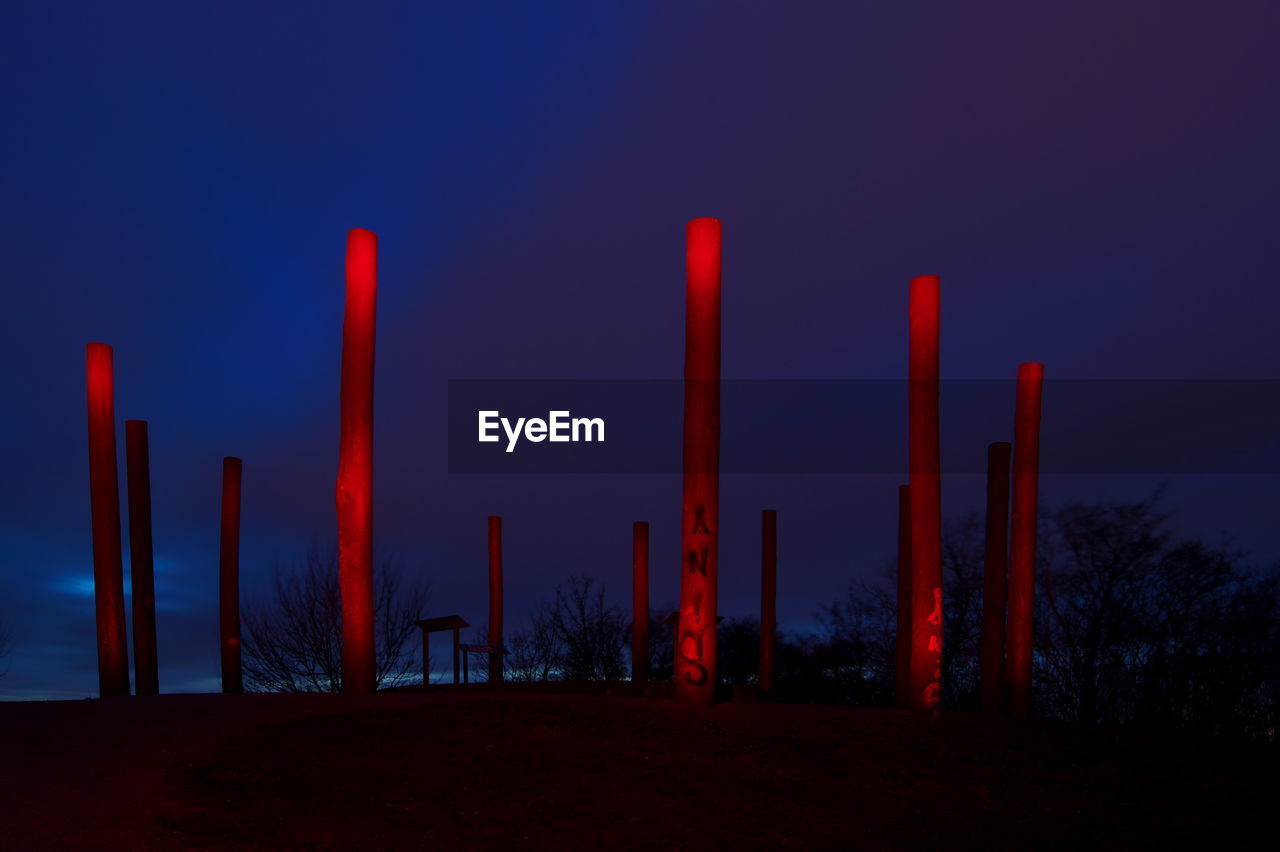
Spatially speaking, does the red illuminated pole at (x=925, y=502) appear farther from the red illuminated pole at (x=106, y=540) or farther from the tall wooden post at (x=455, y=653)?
the tall wooden post at (x=455, y=653)

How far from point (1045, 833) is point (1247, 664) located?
1774 centimetres

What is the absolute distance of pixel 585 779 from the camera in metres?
9.71

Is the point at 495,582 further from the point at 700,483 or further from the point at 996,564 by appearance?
the point at 700,483

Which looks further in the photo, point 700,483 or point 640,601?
point 640,601

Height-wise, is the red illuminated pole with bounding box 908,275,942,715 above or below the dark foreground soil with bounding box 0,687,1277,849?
above

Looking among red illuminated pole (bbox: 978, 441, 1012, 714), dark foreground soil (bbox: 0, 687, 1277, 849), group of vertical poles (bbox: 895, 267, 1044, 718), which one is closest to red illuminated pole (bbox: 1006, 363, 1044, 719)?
group of vertical poles (bbox: 895, 267, 1044, 718)

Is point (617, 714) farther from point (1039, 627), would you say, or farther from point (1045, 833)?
point (1039, 627)

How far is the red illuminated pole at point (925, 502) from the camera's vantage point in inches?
554

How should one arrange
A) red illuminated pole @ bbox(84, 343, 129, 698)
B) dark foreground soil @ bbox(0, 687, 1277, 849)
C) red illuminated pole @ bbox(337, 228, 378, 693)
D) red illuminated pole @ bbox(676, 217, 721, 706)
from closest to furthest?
dark foreground soil @ bbox(0, 687, 1277, 849) < red illuminated pole @ bbox(676, 217, 721, 706) < red illuminated pole @ bbox(337, 228, 378, 693) < red illuminated pole @ bbox(84, 343, 129, 698)

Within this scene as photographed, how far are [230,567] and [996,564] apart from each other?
14.6m

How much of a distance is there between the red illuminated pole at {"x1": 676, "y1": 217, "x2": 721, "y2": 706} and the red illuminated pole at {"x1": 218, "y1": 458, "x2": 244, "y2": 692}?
38.0 feet

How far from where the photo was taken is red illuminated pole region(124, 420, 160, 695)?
774 inches

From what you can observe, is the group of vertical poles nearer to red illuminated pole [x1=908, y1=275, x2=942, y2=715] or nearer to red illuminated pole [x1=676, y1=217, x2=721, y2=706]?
red illuminated pole [x1=908, y1=275, x2=942, y2=715]

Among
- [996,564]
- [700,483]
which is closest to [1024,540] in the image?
[996,564]
